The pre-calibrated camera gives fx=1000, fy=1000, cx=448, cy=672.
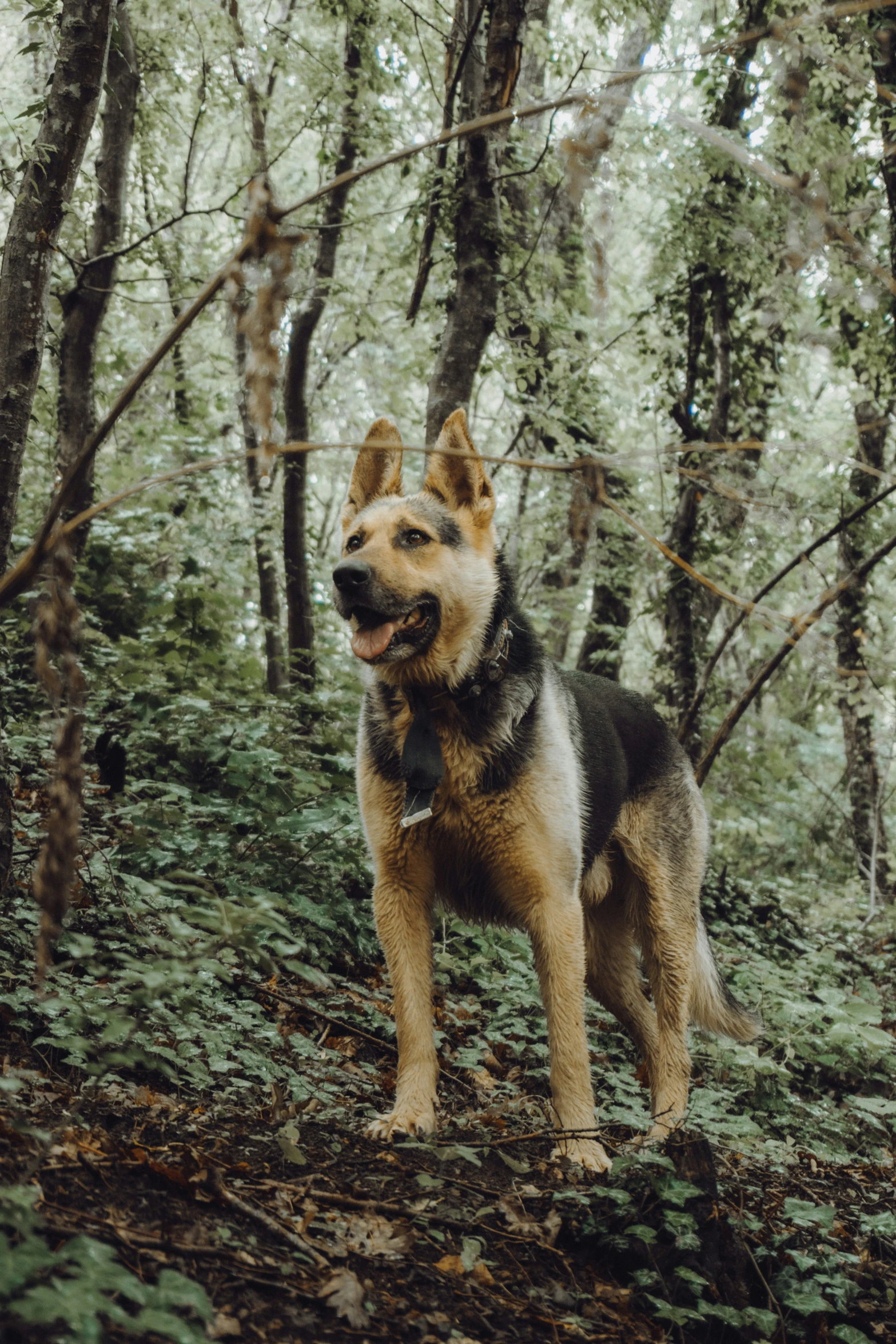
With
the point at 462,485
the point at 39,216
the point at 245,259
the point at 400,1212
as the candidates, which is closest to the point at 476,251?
the point at 462,485

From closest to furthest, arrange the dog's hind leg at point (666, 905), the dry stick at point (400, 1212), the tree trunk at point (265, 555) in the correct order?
the dry stick at point (400, 1212) < the dog's hind leg at point (666, 905) < the tree trunk at point (265, 555)

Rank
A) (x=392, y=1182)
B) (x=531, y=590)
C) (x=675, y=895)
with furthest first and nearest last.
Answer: (x=531, y=590), (x=675, y=895), (x=392, y=1182)

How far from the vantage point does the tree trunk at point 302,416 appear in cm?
1080

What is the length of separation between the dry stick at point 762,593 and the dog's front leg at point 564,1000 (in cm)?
138

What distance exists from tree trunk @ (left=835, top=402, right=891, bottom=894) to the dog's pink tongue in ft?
27.5

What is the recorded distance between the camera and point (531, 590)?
1636cm

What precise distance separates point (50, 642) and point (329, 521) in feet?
66.8

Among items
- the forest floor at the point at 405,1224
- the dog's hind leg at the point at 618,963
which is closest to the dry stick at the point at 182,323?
the forest floor at the point at 405,1224

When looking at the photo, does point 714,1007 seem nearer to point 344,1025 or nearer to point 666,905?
point 666,905

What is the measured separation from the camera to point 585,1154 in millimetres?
3809

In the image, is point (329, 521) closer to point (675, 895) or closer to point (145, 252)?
point (145, 252)

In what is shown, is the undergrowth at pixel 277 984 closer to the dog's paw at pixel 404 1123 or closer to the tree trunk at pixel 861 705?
the dog's paw at pixel 404 1123

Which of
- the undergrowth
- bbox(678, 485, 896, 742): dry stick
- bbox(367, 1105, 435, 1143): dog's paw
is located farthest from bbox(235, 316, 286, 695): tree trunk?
bbox(367, 1105, 435, 1143): dog's paw

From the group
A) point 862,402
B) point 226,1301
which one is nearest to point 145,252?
point 862,402
